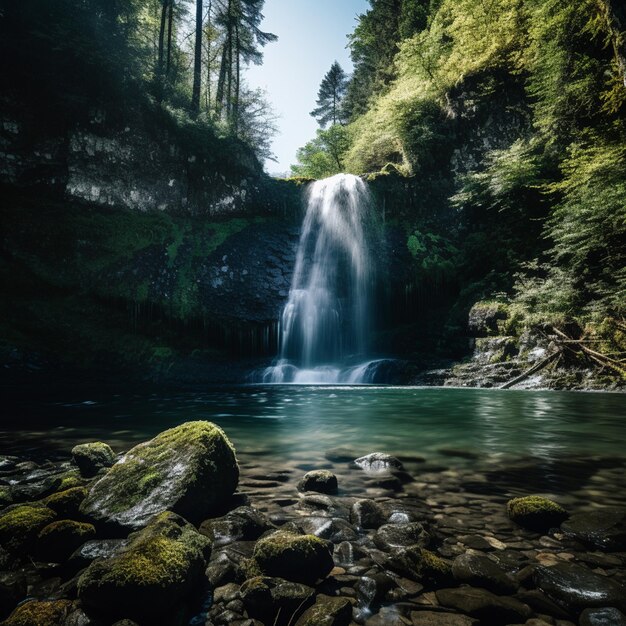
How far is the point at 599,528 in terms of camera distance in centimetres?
261

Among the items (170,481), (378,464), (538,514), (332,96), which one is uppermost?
(332,96)

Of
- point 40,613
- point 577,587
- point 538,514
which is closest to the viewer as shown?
point 40,613

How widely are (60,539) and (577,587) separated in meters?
3.08

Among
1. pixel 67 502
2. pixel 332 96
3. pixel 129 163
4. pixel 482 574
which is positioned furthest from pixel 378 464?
pixel 332 96

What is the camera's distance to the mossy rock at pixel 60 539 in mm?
2355

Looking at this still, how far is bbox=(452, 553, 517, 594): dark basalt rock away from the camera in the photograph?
6.66ft

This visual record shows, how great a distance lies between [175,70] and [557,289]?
90.3ft

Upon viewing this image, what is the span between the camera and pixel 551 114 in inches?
505

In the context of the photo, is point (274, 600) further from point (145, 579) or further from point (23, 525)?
point (23, 525)

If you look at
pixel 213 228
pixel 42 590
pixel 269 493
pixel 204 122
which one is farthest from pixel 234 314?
pixel 42 590

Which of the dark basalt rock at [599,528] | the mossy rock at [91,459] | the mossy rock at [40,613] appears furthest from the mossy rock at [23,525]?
the dark basalt rock at [599,528]

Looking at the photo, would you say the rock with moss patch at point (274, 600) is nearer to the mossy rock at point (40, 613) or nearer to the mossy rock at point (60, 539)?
the mossy rock at point (40, 613)

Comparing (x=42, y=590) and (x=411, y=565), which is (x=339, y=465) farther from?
Answer: (x=42, y=590)

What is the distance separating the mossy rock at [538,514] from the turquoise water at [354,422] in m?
1.68
